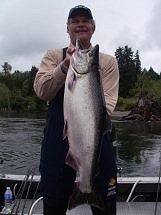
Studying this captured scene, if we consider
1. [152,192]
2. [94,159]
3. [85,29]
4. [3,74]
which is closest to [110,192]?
[94,159]

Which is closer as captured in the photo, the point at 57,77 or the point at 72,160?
the point at 72,160

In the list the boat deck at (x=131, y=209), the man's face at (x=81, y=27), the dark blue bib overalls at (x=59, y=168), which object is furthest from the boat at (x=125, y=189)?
the man's face at (x=81, y=27)

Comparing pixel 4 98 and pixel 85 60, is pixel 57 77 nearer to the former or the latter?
pixel 85 60

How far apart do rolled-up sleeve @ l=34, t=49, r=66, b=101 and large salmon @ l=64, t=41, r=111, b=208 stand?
1.00ft

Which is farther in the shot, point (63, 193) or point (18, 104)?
point (18, 104)

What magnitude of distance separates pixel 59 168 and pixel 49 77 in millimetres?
860

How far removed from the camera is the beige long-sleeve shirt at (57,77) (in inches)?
146

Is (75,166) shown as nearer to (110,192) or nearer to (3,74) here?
(110,192)

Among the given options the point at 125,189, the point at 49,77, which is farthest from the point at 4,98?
the point at 49,77

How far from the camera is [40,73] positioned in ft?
12.8

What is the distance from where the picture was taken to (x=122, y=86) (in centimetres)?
10138

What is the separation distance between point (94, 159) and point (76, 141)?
0.71ft

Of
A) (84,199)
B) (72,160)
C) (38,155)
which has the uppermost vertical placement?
(72,160)

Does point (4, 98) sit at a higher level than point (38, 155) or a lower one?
higher
